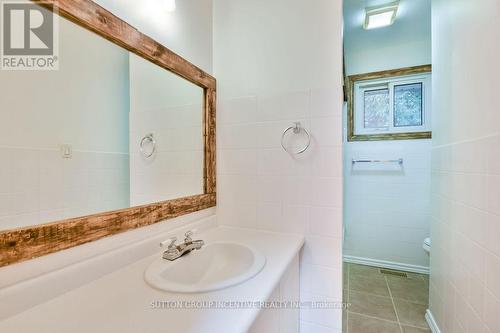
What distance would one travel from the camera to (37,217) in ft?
2.16

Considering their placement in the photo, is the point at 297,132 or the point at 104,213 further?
the point at 297,132

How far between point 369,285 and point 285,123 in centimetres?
184

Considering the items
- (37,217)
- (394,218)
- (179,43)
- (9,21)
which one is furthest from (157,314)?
(394,218)

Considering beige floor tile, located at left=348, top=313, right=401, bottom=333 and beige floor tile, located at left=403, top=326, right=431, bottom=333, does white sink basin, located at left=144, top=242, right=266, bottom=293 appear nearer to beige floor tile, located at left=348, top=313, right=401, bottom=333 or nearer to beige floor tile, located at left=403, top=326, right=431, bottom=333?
beige floor tile, located at left=348, top=313, right=401, bottom=333

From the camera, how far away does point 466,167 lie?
1.10m

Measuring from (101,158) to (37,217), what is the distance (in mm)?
278

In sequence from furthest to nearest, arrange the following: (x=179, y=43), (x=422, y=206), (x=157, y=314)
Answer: (x=422, y=206) → (x=179, y=43) → (x=157, y=314)

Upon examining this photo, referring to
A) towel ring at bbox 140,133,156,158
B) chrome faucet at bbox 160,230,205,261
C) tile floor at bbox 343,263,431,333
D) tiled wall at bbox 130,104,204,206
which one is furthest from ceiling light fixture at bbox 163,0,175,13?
tile floor at bbox 343,263,431,333

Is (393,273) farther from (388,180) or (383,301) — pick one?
(388,180)

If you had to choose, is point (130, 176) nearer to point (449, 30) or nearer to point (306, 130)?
point (306, 130)

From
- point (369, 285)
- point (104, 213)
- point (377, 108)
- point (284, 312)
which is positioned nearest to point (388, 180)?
point (377, 108)

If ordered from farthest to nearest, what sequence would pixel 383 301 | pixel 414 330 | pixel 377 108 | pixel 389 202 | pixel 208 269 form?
pixel 377 108, pixel 389 202, pixel 383 301, pixel 414 330, pixel 208 269

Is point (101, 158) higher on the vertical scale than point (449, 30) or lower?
lower

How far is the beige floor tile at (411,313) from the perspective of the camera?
1624mm
